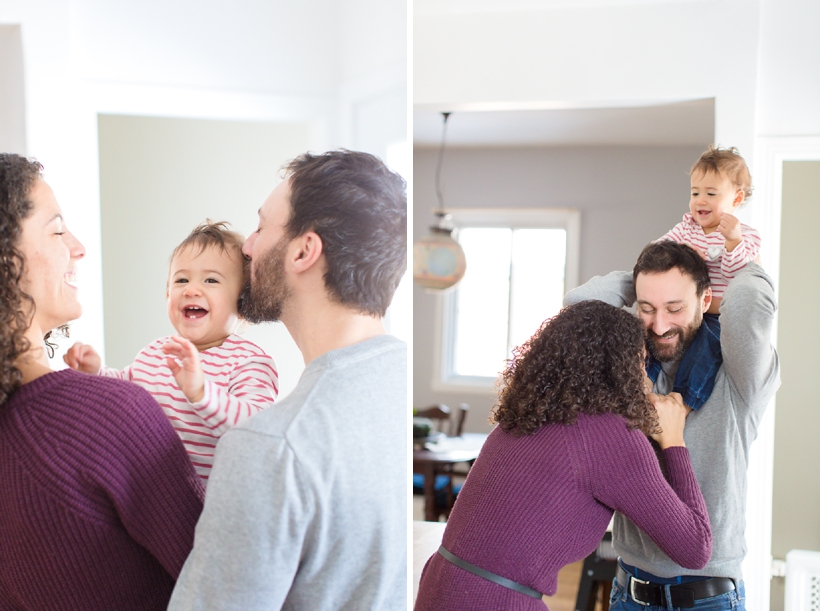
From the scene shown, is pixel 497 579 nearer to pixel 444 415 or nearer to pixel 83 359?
pixel 83 359

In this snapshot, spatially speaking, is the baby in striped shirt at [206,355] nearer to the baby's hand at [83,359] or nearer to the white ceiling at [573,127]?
the baby's hand at [83,359]

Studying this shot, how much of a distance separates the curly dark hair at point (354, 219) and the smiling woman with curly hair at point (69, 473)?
0.20 metres

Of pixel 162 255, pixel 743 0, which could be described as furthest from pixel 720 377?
pixel 743 0

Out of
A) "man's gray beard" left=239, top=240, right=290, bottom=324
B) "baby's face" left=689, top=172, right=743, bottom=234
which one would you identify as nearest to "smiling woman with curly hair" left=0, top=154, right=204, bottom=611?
"man's gray beard" left=239, top=240, right=290, bottom=324

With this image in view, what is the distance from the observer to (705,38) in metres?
1.87

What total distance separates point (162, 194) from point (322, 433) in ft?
0.91

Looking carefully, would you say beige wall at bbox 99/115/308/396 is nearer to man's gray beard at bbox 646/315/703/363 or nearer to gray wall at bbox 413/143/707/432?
man's gray beard at bbox 646/315/703/363

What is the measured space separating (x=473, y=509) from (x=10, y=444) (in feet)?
2.02

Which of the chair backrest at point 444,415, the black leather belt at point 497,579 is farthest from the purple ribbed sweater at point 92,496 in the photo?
the chair backrest at point 444,415

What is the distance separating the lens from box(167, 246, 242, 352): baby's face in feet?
1.90

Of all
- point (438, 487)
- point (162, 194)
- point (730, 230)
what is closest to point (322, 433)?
point (162, 194)

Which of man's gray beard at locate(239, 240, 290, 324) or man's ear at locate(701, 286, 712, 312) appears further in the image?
man's ear at locate(701, 286, 712, 312)

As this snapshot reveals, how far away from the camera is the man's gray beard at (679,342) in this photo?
1.15 metres

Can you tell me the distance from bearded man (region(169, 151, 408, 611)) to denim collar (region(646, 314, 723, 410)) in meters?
0.70
